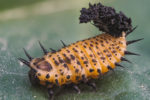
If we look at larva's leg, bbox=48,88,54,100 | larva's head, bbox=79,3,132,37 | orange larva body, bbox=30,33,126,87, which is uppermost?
larva's head, bbox=79,3,132,37

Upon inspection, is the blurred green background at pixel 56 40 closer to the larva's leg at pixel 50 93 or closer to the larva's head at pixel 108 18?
the larva's leg at pixel 50 93

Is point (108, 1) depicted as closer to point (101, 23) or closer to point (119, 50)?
point (101, 23)

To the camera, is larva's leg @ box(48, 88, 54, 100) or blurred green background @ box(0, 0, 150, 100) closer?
larva's leg @ box(48, 88, 54, 100)

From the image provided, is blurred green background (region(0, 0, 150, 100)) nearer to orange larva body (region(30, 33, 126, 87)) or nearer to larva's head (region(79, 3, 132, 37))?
orange larva body (region(30, 33, 126, 87))

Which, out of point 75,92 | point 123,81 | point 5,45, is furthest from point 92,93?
point 5,45

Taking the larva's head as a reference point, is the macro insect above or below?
below

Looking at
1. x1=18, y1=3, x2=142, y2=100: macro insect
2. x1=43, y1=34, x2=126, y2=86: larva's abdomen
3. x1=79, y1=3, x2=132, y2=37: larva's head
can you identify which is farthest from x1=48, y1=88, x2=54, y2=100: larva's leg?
x1=79, y1=3, x2=132, y2=37: larva's head

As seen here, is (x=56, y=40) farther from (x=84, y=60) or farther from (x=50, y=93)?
(x=50, y=93)
